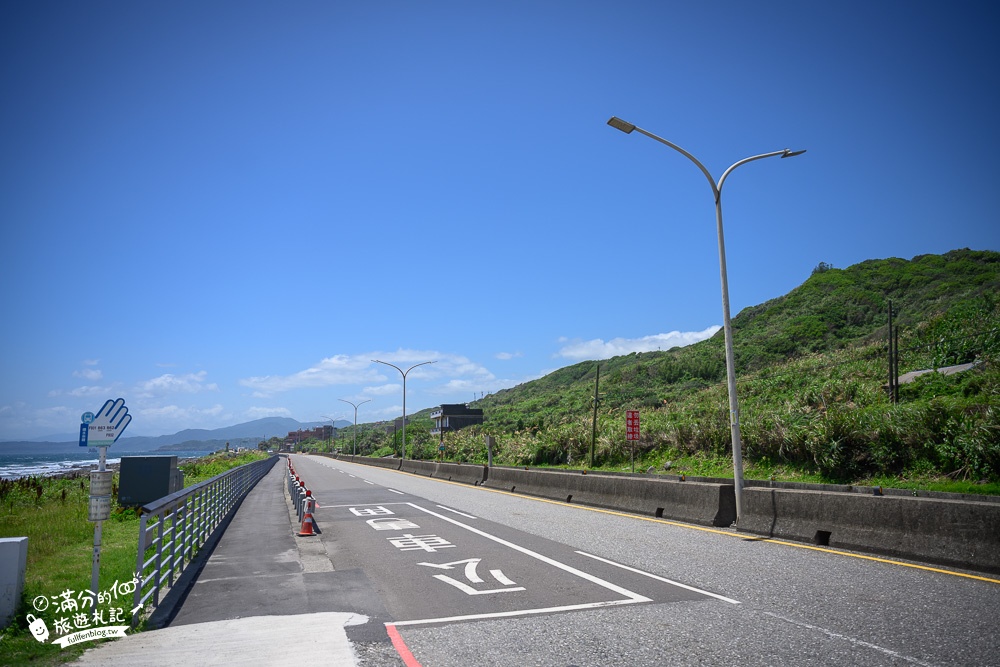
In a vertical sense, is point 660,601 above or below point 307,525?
above

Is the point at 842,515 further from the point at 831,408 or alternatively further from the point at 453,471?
the point at 453,471

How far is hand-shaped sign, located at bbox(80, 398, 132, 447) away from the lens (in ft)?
25.7

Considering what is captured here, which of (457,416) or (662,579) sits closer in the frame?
(662,579)

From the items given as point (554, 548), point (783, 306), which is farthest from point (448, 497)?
point (783, 306)

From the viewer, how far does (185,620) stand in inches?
290

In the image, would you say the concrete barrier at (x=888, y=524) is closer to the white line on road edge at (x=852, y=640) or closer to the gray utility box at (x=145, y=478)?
the white line on road edge at (x=852, y=640)

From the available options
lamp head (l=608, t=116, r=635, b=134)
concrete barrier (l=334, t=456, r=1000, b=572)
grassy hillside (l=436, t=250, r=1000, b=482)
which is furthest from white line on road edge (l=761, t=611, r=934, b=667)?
grassy hillside (l=436, t=250, r=1000, b=482)

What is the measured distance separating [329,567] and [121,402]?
13.4ft

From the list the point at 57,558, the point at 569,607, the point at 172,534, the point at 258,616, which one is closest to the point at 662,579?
the point at 569,607

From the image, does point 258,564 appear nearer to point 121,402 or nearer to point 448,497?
point 121,402

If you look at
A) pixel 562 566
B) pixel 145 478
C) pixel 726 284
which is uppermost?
pixel 726 284

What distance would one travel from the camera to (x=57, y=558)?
12914 millimetres

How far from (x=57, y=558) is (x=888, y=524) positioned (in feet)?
47.4

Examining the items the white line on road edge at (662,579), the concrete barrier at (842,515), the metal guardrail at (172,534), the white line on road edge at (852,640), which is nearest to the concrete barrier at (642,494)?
the concrete barrier at (842,515)
